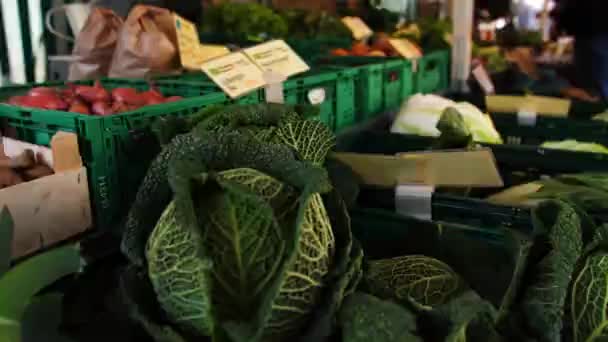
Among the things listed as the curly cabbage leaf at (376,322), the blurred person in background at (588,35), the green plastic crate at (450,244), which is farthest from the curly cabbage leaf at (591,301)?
the blurred person in background at (588,35)

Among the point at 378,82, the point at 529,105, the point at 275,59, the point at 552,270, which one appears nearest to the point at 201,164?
the point at 552,270

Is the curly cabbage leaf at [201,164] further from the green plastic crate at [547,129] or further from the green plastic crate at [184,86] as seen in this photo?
the green plastic crate at [547,129]

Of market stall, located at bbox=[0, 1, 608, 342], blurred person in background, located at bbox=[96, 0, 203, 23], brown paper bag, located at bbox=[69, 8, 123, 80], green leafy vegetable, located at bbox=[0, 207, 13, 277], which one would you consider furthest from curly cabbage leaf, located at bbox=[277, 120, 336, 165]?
blurred person in background, located at bbox=[96, 0, 203, 23]

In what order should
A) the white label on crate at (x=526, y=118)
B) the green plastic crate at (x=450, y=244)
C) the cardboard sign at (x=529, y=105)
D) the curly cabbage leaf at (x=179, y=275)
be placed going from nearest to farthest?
the curly cabbage leaf at (x=179, y=275) < the green plastic crate at (x=450, y=244) < the white label on crate at (x=526, y=118) < the cardboard sign at (x=529, y=105)

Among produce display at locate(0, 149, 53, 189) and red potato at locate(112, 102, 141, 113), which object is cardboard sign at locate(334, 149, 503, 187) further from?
produce display at locate(0, 149, 53, 189)

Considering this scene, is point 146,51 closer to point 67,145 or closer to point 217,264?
point 67,145

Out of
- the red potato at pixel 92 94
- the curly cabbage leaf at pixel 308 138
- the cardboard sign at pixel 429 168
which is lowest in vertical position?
the cardboard sign at pixel 429 168

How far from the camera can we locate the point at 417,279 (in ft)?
3.01

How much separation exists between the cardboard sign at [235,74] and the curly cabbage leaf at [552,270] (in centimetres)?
67

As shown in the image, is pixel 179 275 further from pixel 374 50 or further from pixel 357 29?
pixel 357 29

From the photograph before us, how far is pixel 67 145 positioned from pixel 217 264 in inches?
14.8

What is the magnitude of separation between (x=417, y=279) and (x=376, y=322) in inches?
9.2

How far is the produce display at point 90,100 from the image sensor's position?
47.9 inches

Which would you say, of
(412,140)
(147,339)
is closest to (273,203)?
(147,339)
